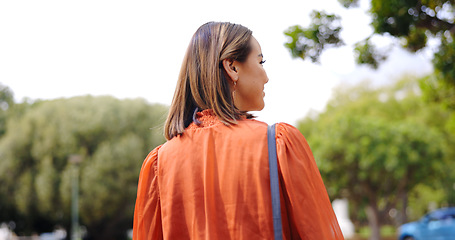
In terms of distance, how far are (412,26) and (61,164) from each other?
2751 centimetres

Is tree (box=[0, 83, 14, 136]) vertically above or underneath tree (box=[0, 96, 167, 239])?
above

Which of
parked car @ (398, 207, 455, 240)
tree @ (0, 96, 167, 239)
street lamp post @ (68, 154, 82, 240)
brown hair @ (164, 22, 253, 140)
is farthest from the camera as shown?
tree @ (0, 96, 167, 239)

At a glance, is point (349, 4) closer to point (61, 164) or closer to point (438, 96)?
point (438, 96)

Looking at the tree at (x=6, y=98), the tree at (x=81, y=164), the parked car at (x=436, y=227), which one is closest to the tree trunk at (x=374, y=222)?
the parked car at (x=436, y=227)

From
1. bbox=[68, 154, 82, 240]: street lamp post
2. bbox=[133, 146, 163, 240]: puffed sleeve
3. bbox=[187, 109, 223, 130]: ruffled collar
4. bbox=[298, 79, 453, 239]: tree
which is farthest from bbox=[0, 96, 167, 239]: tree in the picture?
bbox=[187, 109, 223, 130]: ruffled collar

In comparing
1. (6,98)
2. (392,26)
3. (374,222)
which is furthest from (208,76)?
(6,98)

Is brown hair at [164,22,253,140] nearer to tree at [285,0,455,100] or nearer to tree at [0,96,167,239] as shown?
tree at [285,0,455,100]

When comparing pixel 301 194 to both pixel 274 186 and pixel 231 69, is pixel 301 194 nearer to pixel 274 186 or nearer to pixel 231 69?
pixel 274 186

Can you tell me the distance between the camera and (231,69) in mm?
1693

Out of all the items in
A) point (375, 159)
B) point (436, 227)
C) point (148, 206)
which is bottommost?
point (436, 227)

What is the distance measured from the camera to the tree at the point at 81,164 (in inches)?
1179

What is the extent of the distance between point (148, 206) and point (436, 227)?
18.2m

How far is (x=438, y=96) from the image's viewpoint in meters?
9.92

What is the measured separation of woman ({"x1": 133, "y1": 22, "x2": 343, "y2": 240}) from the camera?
58.3 inches
